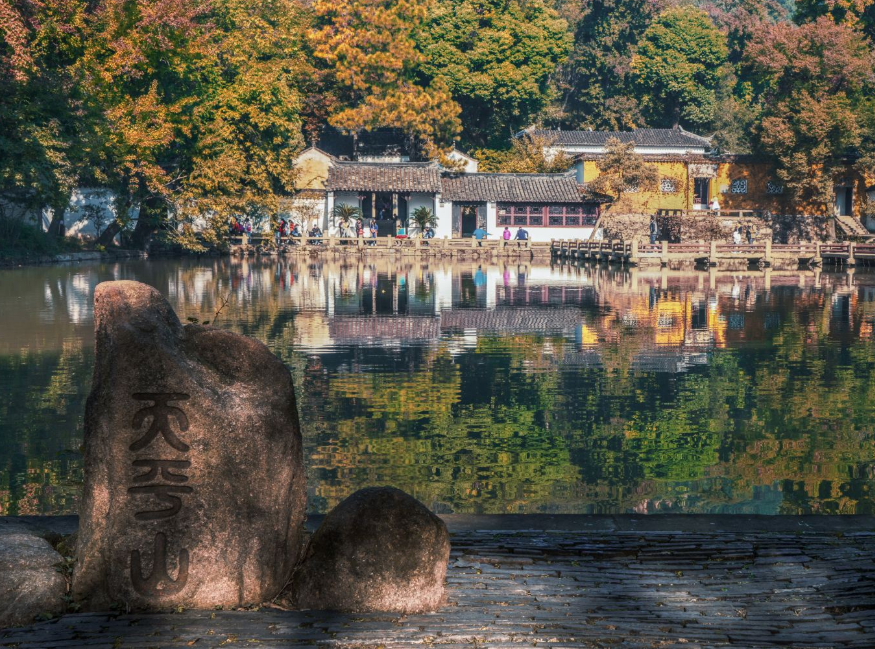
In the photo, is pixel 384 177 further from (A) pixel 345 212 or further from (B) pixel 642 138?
(B) pixel 642 138

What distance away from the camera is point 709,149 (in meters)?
64.1

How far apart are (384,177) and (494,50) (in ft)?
44.8

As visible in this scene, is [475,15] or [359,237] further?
[475,15]

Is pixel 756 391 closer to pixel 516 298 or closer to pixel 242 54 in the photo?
pixel 516 298

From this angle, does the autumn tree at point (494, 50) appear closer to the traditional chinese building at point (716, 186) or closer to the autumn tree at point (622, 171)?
the traditional chinese building at point (716, 186)

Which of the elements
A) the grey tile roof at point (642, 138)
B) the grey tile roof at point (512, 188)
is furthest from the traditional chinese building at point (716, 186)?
the grey tile roof at point (642, 138)

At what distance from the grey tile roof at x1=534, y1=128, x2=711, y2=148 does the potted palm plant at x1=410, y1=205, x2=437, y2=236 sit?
12.1 meters

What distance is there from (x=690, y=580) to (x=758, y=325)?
656 inches

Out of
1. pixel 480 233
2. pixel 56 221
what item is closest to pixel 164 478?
pixel 56 221

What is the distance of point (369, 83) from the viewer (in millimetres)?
59000

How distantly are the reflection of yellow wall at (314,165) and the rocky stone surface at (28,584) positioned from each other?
5254cm

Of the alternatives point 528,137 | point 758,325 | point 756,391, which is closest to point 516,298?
point 758,325

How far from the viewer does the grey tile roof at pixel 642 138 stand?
64375mm

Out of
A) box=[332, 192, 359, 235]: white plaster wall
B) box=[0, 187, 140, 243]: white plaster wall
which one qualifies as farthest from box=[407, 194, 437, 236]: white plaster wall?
box=[0, 187, 140, 243]: white plaster wall
